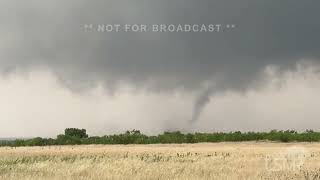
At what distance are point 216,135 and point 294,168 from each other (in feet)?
312

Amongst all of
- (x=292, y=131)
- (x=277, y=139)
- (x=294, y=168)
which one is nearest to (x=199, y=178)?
(x=294, y=168)

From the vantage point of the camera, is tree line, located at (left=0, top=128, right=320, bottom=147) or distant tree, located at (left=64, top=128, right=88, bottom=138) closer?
tree line, located at (left=0, top=128, right=320, bottom=147)

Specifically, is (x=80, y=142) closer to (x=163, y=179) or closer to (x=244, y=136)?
(x=244, y=136)

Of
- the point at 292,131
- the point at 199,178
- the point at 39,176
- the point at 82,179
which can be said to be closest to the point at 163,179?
the point at 199,178

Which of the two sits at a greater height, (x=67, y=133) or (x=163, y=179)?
(x=67, y=133)

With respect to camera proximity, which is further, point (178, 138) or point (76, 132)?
point (76, 132)

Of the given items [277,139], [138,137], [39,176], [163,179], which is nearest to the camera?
[163,179]

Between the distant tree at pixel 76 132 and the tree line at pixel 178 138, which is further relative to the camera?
the distant tree at pixel 76 132

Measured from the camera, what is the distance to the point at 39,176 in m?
23.0

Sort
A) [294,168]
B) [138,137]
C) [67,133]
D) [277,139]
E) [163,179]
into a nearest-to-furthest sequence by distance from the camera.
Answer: [163,179] → [294,168] → [277,139] → [138,137] → [67,133]

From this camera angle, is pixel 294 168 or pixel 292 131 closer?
pixel 294 168

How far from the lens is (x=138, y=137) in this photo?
4843 inches

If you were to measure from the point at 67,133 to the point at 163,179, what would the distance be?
366ft

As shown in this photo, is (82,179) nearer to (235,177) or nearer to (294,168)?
(235,177)
